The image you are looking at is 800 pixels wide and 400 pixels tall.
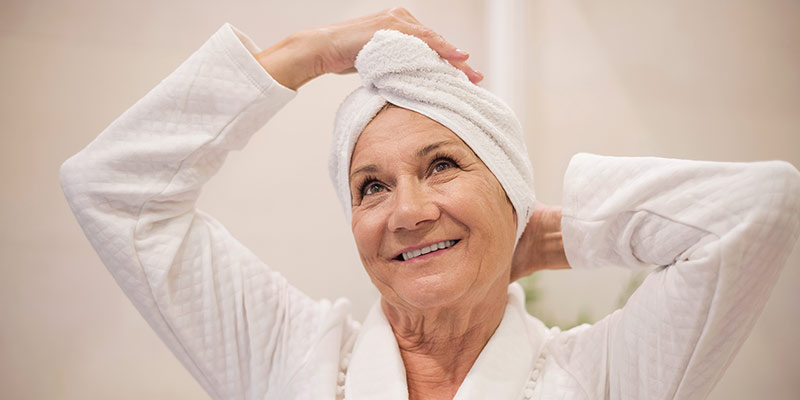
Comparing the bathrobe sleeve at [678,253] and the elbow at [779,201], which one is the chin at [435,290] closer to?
the bathrobe sleeve at [678,253]

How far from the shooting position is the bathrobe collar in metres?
1.00

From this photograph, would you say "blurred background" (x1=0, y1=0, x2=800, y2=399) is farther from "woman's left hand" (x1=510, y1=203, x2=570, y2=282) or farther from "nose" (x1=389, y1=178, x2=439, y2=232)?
"nose" (x1=389, y1=178, x2=439, y2=232)

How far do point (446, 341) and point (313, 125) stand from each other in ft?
2.96

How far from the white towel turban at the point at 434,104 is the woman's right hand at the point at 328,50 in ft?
0.15

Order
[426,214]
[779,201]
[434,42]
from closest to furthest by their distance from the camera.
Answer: [779,201] < [426,214] < [434,42]

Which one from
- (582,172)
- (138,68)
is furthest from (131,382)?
(582,172)

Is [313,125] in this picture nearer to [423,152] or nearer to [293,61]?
[293,61]

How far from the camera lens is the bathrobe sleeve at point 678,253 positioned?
0.74 meters

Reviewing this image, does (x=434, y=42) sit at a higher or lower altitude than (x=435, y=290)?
A: higher

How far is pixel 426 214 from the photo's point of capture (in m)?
0.95

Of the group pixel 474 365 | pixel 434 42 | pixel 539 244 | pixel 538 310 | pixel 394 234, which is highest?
pixel 434 42

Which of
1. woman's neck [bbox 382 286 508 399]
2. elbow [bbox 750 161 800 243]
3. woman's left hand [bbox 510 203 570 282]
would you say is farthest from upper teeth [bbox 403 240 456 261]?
elbow [bbox 750 161 800 243]

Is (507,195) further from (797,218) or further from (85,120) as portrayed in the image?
(85,120)

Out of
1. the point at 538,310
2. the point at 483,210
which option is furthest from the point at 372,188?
the point at 538,310
